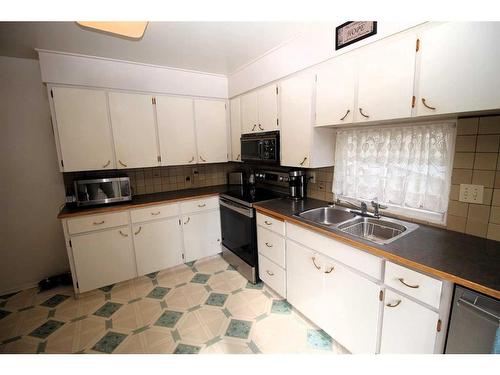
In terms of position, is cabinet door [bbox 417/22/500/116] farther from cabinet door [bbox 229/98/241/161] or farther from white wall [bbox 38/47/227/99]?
white wall [bbox 38/47/227/99]

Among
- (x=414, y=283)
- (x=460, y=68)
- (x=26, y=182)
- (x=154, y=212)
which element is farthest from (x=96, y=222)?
(x=460, y=68)

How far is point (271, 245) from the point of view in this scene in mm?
2086

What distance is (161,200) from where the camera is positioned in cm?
253

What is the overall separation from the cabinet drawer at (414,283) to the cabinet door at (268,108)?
159cm

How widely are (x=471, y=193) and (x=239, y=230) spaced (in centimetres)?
190

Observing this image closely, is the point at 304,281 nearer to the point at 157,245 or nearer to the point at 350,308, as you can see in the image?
the point at 350,308

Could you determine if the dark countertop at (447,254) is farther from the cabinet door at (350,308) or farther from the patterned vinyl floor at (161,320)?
the patterned vinyl floor at (161,320)

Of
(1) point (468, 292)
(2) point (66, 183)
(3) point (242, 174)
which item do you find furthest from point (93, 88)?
(1) point (468, 292)

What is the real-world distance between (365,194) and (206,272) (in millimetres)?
1915

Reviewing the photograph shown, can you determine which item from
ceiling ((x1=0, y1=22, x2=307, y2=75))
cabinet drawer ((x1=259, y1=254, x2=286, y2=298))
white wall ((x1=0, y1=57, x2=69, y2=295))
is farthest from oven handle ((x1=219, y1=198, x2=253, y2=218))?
white wall ((x1=0, y1=57, x2=69, y2=295))

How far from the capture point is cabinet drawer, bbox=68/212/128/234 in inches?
83.7

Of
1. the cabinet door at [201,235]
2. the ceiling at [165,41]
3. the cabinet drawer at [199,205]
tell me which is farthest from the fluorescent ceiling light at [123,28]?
the cabinet door at [201,235]

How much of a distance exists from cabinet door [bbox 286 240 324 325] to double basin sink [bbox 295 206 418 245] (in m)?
0.28

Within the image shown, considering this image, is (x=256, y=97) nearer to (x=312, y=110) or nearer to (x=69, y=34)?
(x=312, y=110)
